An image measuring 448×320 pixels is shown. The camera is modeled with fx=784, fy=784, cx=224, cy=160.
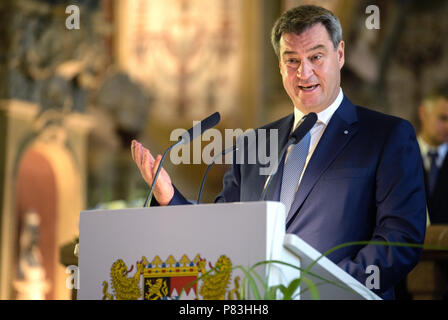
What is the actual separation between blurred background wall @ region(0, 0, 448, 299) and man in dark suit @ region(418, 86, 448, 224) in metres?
2.88

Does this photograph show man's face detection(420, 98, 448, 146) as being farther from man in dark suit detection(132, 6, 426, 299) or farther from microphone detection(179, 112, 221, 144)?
microphone detection(179, 112, 221, 144)

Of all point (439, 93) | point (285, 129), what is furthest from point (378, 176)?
point (439, 93)

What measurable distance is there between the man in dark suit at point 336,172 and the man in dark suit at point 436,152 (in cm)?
240

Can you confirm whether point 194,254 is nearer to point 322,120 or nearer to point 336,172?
point 336,172

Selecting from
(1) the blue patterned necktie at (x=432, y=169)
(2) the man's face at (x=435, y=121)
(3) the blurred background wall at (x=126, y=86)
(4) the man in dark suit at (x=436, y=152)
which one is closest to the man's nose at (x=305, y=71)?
(4) the man in dark suit at (x=436, y=152)

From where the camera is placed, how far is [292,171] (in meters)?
2.80

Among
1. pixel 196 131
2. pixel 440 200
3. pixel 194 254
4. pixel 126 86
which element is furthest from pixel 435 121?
pixel 126 86

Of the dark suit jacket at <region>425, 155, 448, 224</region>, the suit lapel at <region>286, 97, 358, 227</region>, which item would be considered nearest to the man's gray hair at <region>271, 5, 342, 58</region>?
the suit lapel at <region>286, 97, 358, 227</region>

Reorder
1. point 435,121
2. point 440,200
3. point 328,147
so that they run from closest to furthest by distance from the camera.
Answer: point 328,147 < point 440,200 < point 435,121

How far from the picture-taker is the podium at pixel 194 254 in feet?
6.37

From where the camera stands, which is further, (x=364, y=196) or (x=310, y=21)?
(x=310, y=21)

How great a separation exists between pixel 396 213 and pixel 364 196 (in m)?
0.15

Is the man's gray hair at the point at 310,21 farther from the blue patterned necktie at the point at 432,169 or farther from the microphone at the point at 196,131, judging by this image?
the blue patterned necktie at the point at 432,169

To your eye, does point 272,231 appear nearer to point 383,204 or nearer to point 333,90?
point 383,204
